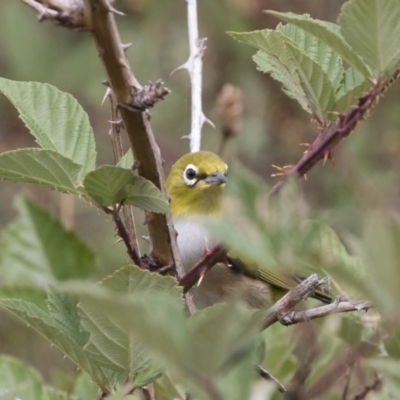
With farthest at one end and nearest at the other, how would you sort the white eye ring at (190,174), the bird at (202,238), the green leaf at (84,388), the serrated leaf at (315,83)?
the white eye ring at (190,174) < the bird at (202,238) < the green leaf at (84,388) < the serrated leaf at (315,83)

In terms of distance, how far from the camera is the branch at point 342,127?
1687mm

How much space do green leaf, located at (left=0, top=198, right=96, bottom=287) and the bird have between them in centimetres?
131

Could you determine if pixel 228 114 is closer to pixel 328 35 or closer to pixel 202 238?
pixel 202 238

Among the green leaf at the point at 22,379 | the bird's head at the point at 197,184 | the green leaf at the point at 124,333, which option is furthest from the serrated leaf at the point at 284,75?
the bird's head at the point at 197,184

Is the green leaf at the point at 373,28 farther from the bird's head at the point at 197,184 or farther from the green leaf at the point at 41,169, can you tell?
the bird's head at the point at 197,184

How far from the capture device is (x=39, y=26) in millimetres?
6801

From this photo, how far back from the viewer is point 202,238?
377 cm

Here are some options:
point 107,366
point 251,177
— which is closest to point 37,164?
point 107,366

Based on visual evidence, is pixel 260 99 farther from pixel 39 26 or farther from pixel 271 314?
pixel 271 314

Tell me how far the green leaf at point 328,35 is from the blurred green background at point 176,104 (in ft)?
13.1

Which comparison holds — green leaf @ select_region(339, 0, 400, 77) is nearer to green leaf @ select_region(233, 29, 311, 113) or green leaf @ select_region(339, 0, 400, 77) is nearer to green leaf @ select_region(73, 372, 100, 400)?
green leaf @ select_region(233, 29, 311, 113)

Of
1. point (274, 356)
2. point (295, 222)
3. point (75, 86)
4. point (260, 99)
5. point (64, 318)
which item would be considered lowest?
point (260, 99)

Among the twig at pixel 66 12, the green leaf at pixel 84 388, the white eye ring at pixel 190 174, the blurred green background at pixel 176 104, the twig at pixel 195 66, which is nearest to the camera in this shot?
the twig at pixel 66 12

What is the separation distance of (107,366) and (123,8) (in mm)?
5655
